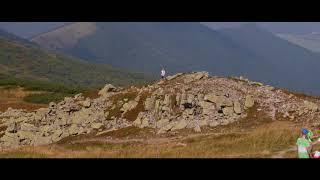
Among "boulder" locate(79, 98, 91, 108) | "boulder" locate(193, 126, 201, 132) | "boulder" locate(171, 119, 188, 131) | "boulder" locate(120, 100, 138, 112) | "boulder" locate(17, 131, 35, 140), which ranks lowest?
"boulder" locate(17, 131, 35, 140)

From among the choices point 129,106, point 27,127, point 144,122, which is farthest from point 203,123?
point 27,127

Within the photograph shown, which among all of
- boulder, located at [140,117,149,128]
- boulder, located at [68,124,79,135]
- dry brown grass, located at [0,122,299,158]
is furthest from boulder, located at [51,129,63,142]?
boulder, located at [140,117,149,128]

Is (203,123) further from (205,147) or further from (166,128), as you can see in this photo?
(205,147)

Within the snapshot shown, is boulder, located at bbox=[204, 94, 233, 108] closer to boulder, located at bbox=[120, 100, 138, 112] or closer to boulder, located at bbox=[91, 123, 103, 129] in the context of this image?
boulder, located at bbox=[120, 100, 138, 112]

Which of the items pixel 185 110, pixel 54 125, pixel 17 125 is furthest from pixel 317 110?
pixel 17 125

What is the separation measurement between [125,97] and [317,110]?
2126 centimetres

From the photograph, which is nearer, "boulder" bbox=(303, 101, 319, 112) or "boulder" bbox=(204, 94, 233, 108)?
"boulder" bbox=(303, 101, 319, 112)

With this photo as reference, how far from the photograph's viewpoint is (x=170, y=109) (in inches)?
2141

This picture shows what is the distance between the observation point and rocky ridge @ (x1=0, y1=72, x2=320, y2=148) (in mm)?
51344

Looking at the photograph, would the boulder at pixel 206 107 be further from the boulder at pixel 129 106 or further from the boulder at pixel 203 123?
the boulder at pixel 129 106
